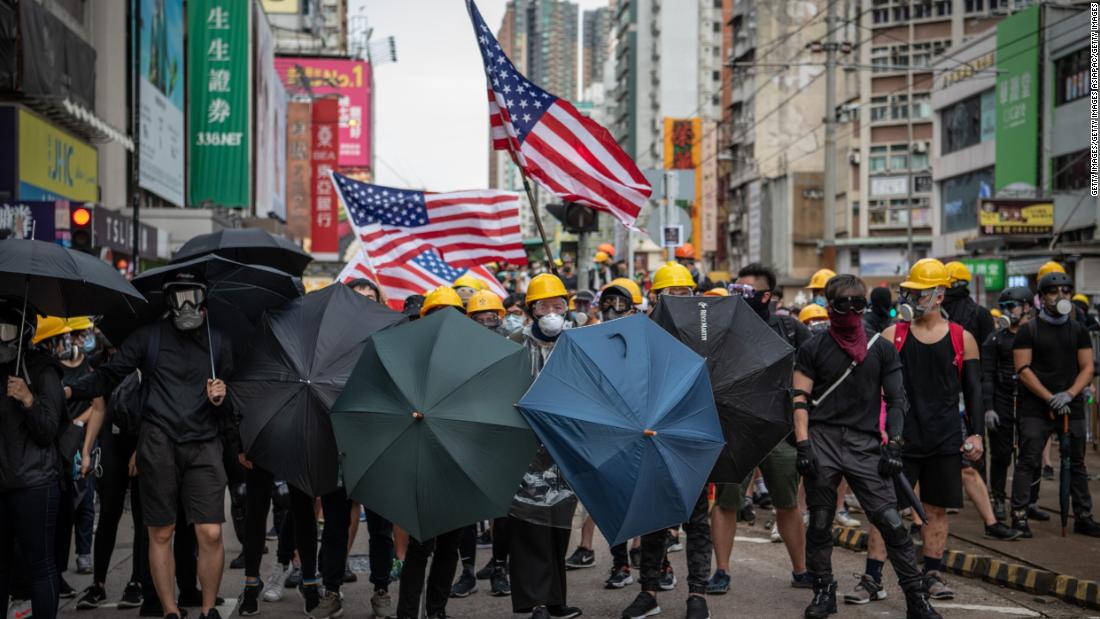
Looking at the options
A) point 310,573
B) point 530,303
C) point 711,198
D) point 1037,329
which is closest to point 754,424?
point 530,303

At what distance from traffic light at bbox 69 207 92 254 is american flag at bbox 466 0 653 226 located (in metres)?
6.80

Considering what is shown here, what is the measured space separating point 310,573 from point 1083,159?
3272cm

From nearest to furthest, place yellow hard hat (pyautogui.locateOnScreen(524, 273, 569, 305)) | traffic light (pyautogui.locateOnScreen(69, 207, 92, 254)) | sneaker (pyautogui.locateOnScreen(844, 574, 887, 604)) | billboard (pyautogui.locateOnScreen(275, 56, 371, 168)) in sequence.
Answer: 1. yellow hard hat (pyautogui.locateOnScreen(524, 273, 569, 305))
2. sneaker (pyautogui.locateOnScreen(844, 574, 887, 604))
3. traffic light (pyautogui.locateOnScreen(69, 207, 92, 254))
4. billboard (pyautogui.locateOnScreen(275, 56, 371, 168))

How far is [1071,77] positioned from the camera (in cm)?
3678

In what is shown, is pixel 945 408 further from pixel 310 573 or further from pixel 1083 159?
pixel 1083 159

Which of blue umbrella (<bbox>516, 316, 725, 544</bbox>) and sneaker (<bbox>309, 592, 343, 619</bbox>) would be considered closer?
blue umbrella (<bbox>516, 316, 725, 544</bbox>)

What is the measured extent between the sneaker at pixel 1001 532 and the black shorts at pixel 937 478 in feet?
7.36

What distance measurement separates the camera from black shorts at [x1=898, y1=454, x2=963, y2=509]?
820 cm

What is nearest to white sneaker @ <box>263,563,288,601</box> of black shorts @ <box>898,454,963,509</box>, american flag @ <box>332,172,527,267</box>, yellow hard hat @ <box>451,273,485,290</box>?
Answer: yellow hard hat @ <box>451,273,485,290</box>

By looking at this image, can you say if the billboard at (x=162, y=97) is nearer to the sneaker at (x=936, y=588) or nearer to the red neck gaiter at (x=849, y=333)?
the red neck gaiter at (x=849, y=333)

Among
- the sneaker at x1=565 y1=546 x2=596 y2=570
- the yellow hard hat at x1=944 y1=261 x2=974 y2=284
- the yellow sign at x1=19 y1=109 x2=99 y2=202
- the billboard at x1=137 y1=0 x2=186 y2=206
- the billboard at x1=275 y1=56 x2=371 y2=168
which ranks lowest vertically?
the sneaker at x1=565 y1=546 x2=596 y2=570

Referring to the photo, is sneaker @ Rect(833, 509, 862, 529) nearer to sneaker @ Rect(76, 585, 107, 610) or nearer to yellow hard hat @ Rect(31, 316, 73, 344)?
sneaker @ Rect(76, 585, 107, 610)

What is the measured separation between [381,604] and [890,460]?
10.2 ft

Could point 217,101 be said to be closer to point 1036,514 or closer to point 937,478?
point 1036,514
